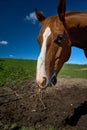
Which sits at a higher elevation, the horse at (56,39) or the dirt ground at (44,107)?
the horse at (56,39)

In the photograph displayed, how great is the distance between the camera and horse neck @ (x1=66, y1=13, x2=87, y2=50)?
5629 mm

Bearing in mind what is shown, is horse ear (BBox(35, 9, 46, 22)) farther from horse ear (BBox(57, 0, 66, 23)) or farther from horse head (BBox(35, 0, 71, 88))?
horse ear (BBox(57, 0, 66, 23))

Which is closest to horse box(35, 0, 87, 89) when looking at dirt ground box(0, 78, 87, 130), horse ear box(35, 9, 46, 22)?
horse ear box(35, 9, 46, 22)

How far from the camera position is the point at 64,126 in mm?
6180

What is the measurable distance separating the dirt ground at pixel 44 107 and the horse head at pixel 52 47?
1.42 m

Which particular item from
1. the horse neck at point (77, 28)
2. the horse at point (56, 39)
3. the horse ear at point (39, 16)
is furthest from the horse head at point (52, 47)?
the horse ear at point (39, 16)

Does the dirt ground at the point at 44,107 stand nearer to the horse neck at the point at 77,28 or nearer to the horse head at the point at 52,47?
the horse head at the point at 52,47

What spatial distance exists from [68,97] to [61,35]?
3.28 meters

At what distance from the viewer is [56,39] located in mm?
5191

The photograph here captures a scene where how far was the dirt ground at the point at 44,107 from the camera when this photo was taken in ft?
20.6

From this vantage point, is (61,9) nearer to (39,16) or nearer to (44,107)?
(39,16)

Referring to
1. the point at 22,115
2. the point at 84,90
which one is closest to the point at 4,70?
the point at 84,90

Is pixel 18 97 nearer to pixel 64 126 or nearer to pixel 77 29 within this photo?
pixel 64 126

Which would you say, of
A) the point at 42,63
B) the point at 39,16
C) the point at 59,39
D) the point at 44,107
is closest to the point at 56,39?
the point at 59,39
